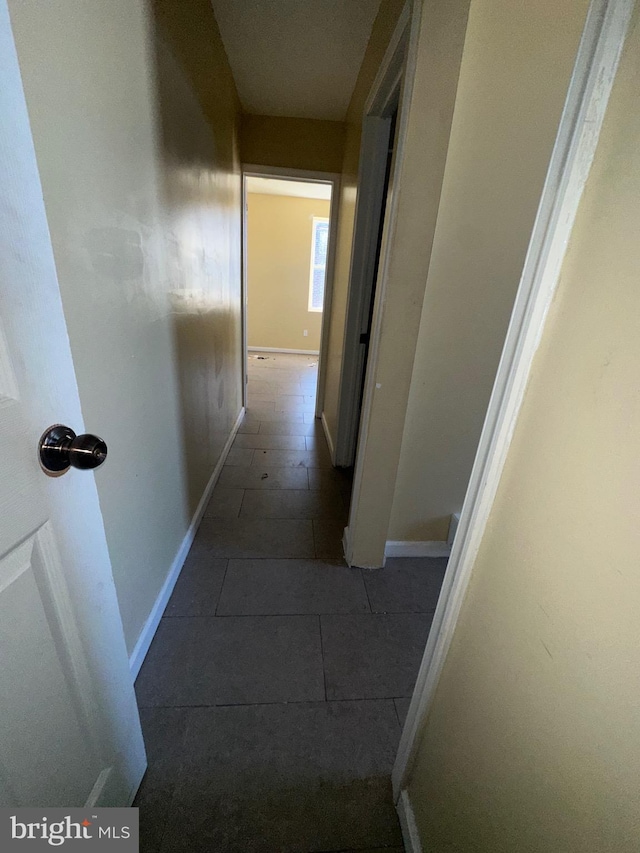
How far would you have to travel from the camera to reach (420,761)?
0.86m

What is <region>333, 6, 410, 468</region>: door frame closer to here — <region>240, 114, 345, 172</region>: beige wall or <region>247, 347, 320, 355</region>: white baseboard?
<region>240, 114, 345, 172</region>: beige wall

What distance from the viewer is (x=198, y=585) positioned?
1.61 meters

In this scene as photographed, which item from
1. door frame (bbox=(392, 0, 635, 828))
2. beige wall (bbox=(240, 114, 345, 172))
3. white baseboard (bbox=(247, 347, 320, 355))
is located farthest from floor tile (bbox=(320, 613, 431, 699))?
white baseboard (bbox=(247, 347, 320, 355))

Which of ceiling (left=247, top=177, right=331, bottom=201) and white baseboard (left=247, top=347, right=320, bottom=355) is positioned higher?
ceiling (left=247, top=177, right=331, bottom=201)

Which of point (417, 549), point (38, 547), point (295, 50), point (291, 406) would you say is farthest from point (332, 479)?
point (295, 50)

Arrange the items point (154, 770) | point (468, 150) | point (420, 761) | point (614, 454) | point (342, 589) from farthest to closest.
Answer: point (342, 589) < point (468, 150) < point (154, 770) < point (420, 761) < point (614, 454)

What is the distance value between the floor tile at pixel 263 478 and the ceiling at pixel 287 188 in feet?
14.9

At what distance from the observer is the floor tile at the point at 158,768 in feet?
2.90

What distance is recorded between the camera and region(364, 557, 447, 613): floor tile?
5.23 ft

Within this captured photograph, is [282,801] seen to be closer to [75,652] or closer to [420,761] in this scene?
[420,761]

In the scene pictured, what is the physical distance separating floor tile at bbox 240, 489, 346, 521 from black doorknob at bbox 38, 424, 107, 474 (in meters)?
1.62

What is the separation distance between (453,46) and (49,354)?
4.91 feet

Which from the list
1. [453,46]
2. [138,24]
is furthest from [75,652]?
[453,46]

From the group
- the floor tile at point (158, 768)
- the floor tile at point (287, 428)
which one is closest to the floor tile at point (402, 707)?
the floor tile at point (158, 768)
